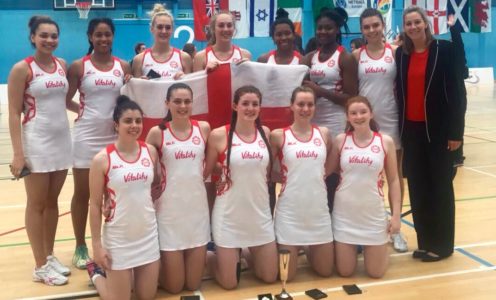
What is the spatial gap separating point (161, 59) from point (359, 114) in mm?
1339

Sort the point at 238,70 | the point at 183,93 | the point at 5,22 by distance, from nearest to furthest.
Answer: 1. the point at 183,93
2. the point at 238,70
3. the point at 5,22

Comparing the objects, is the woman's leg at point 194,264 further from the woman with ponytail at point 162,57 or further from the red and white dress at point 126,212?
the woman with ponytail at point 162,57

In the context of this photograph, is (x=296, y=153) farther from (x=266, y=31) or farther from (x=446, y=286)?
(x=266, y=31)

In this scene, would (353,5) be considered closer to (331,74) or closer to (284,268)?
(331,74)

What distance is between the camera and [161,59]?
381 centimetres

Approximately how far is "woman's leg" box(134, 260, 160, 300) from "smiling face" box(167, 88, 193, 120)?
2.81ft

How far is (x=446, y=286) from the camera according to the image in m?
3.50

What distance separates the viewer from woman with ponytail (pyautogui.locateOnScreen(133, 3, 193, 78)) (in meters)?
3.76

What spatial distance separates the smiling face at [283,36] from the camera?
3838 mm

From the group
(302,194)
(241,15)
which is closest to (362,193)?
(302,194)

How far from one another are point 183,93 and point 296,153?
769mm

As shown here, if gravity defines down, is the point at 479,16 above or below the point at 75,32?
above

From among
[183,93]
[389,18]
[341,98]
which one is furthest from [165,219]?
[389,18]

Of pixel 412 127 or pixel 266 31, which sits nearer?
pixel 412 127
